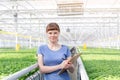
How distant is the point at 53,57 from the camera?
3941 millimetres

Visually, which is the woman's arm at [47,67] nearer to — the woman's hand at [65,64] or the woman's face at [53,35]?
the woman's hand at [65,64]

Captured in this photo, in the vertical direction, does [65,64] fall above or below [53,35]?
below

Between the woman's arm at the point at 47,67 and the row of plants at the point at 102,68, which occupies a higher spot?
the woman's arm at the point at 47,67

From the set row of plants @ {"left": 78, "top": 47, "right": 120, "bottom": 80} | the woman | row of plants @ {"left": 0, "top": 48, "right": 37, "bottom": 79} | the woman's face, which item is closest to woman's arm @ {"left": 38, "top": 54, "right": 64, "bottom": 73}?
the woman

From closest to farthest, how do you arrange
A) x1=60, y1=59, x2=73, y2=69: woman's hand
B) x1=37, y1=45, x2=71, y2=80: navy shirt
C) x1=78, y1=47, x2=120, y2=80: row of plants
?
x1=60, y1=59, x2=73, y2=69: woman's hand, x1=37, y1=45, x2=71, y2=80: navy shirt, x1=78, y1=47, x2=120, y2=80: row of plants

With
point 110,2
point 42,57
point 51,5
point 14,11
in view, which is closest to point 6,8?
point 14,11

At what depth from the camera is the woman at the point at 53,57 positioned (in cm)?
386

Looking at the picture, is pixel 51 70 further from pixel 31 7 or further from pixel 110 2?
pixel 31 7

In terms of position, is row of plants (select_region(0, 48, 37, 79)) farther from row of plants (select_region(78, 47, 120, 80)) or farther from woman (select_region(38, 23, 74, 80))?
woman (select_region(38, 23, 74, 80))

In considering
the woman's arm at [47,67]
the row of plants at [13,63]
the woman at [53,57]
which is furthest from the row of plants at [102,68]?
the row of plants at [13,63]

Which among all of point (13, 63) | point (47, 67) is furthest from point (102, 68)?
point (47, 67)

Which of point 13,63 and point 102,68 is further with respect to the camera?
point 13,63

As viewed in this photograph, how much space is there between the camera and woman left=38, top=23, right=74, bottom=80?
12.7ft

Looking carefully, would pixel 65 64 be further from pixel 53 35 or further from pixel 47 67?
pixel 53 35
